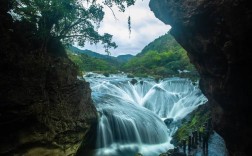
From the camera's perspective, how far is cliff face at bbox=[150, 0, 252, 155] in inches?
400

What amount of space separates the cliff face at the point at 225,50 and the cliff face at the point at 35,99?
7.48 m

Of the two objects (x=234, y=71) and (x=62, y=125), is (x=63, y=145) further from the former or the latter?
(x=234, y=71)

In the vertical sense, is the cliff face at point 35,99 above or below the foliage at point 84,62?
below

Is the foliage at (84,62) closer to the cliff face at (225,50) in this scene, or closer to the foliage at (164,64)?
A: the foliage at (164,64)

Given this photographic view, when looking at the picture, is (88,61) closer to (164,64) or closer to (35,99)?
(35,99)

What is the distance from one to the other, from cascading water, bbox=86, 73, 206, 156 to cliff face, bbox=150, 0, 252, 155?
8.15m

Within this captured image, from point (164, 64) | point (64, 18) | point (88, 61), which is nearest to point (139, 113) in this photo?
point (88, 61)

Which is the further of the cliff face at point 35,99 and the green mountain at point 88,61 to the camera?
the green mountain at point 88,61

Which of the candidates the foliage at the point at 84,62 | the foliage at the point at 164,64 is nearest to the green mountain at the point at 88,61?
the foliage at the point at 84,62

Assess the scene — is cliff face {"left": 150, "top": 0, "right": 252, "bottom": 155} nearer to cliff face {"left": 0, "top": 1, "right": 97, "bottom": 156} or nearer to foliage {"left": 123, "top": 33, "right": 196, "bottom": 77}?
cliff face {"left": 0, "top": 1, "right": 97, "bottom": 156}

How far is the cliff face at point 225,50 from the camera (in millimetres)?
10172

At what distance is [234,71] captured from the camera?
11188mm

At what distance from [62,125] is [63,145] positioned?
1.14 meters

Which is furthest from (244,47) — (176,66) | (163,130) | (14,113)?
(176,66)
